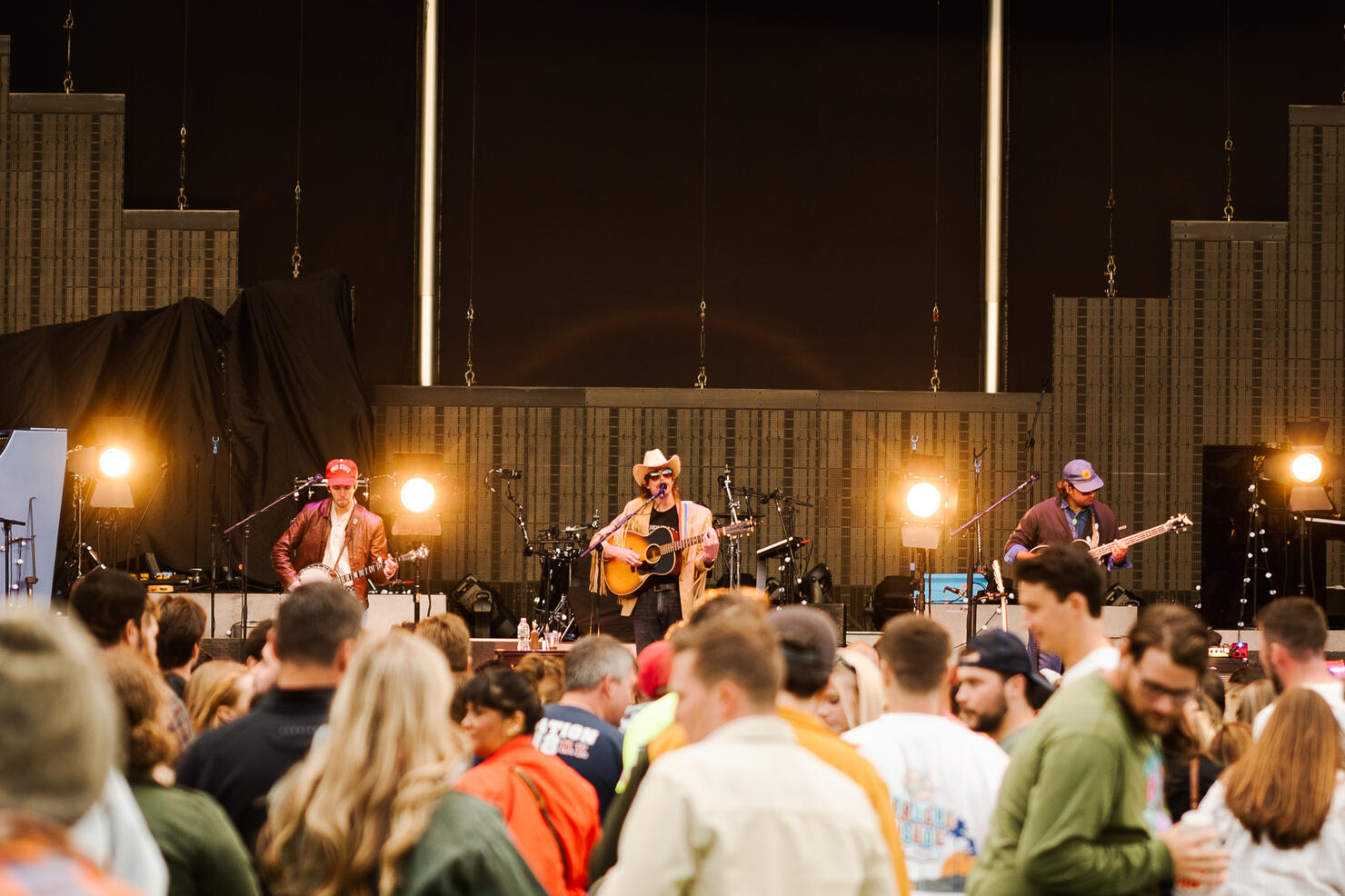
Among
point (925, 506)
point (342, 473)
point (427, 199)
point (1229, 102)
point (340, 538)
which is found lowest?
point (340, 538)

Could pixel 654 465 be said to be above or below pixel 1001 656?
above

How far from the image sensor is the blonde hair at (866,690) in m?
4.63

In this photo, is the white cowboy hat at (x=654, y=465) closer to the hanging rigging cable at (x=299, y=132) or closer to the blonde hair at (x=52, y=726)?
the hanging rigging cable at (x=299, y=132)

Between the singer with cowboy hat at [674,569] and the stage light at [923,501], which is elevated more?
the stage light at [923,501]

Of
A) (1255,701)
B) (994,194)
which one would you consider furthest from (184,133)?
(1255,701)

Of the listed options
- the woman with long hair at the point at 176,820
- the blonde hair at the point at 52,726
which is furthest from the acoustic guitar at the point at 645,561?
the blonde hair at the point at 52,726

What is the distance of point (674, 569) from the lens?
36.5 feet

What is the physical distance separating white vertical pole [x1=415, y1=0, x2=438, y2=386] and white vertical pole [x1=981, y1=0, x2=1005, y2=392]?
19.0ft

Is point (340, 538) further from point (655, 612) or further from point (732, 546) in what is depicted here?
point (732, 546)

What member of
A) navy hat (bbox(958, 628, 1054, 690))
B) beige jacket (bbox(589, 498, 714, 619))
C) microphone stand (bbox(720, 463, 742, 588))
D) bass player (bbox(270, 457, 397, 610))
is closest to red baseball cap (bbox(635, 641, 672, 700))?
navy hat (bbox(958, 628, 1054, 690))

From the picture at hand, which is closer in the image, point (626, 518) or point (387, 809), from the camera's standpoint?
Result: point (387, 809)

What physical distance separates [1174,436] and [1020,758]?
11.8 metres

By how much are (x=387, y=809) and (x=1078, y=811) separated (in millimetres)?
1451

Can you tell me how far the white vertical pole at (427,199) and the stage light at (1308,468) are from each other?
8378mm
